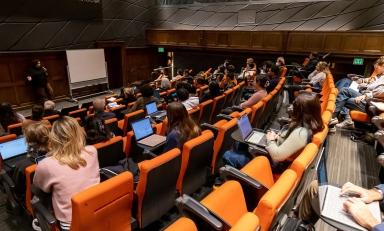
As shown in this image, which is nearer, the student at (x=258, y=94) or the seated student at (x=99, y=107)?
the seated student at (x=99, y=107)

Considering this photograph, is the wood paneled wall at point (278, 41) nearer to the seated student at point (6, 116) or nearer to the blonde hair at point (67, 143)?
the seated student at point (6, 116)

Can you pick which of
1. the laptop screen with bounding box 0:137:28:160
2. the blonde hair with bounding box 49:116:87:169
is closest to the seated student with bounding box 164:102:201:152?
the blonde hair with bounding box 49:116:87:169

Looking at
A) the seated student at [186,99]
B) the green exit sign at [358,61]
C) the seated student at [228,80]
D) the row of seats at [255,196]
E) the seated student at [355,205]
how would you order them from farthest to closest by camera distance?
the green exit sign at [358,61]
the seated student at [228,80]
the seated student at [186,99]
the seated student at [355,205]
the row of seats at [255,196]

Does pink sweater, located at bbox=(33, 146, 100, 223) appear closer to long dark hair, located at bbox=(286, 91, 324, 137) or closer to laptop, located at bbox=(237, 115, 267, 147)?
laptop, located at bbox=(237, 115, 267, 147)

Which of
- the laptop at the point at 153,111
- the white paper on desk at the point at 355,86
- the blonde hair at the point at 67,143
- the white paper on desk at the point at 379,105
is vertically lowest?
the laptop at the point at 153,111

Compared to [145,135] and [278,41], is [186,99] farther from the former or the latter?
[278,41]

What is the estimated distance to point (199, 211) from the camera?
1290mm

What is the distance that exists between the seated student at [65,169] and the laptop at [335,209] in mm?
1422

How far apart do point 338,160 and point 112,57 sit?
28.7 ft

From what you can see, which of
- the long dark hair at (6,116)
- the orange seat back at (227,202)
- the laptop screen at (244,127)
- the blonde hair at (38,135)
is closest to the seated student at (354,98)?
the laptop screen at (244,127)

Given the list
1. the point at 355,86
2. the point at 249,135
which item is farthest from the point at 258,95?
the point at 355,86

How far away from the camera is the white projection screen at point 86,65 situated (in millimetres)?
7938

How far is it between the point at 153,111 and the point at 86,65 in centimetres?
520

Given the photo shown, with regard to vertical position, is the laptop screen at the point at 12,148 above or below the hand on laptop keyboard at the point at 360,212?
below
